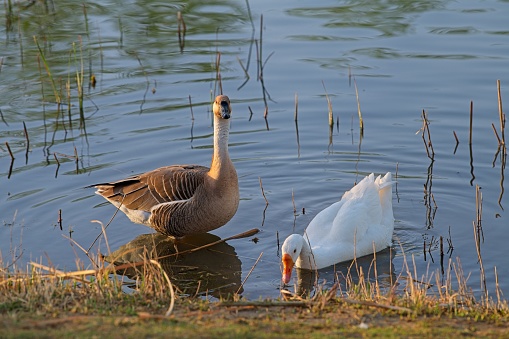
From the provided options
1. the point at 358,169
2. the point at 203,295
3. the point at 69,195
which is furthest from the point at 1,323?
the point at 358,169

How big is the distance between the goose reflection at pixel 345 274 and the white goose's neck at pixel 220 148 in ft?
5.13

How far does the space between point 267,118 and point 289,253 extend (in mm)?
4830

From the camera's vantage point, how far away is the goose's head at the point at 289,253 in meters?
8.33

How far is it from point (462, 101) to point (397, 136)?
1.47 metres

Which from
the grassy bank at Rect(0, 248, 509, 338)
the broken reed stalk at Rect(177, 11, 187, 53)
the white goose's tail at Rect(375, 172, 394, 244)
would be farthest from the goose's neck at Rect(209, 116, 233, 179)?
the broken reed stalk at Rect(177, 11, 187, 53)

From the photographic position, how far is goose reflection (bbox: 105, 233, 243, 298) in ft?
27.8

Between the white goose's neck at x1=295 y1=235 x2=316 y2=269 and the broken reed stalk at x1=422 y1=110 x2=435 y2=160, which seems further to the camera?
the broken reed stalk at x1=422 y1=110 x2=435 y2=160

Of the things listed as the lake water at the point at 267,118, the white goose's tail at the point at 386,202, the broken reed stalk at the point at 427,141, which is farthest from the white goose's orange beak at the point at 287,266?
the broken reed stalk at the point at 427,141

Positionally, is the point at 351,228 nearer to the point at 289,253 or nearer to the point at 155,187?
the point at 289,253

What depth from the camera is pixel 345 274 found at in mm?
9000

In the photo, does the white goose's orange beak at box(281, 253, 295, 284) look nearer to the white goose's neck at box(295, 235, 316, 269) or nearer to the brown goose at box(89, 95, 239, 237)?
the white goose's neck at box(295, 235, 316, 269)

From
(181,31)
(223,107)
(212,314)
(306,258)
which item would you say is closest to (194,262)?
(306,258)

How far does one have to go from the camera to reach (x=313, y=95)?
13570 mm

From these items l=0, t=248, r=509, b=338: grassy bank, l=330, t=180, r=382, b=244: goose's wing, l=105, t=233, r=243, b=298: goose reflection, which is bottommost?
l=105, t=233, r=243, b=298: goose reflection
